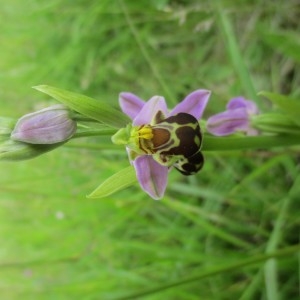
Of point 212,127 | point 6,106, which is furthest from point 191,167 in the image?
point 6,106

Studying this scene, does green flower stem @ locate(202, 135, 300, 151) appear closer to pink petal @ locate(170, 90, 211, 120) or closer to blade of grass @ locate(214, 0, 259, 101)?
pink petal @ locate(170, 90, 211, 120)

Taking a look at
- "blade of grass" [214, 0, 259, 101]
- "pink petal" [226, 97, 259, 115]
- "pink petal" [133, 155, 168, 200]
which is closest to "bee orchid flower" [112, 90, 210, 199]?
"pink petal" [133, 155, 168, 200]

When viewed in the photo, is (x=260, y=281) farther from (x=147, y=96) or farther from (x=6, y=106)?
(x=6, y=106)

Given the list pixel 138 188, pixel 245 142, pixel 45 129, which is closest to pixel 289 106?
pixel 245 142

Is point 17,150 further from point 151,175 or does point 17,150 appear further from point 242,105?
point 242,105

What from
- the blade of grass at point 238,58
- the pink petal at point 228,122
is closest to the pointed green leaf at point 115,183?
the pink petal at point 228,122

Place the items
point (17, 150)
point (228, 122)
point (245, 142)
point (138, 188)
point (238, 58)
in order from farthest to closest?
point (138, 188) < point (238, 58) < point (228, 122) < point (245, 142) < point (17, 150)
